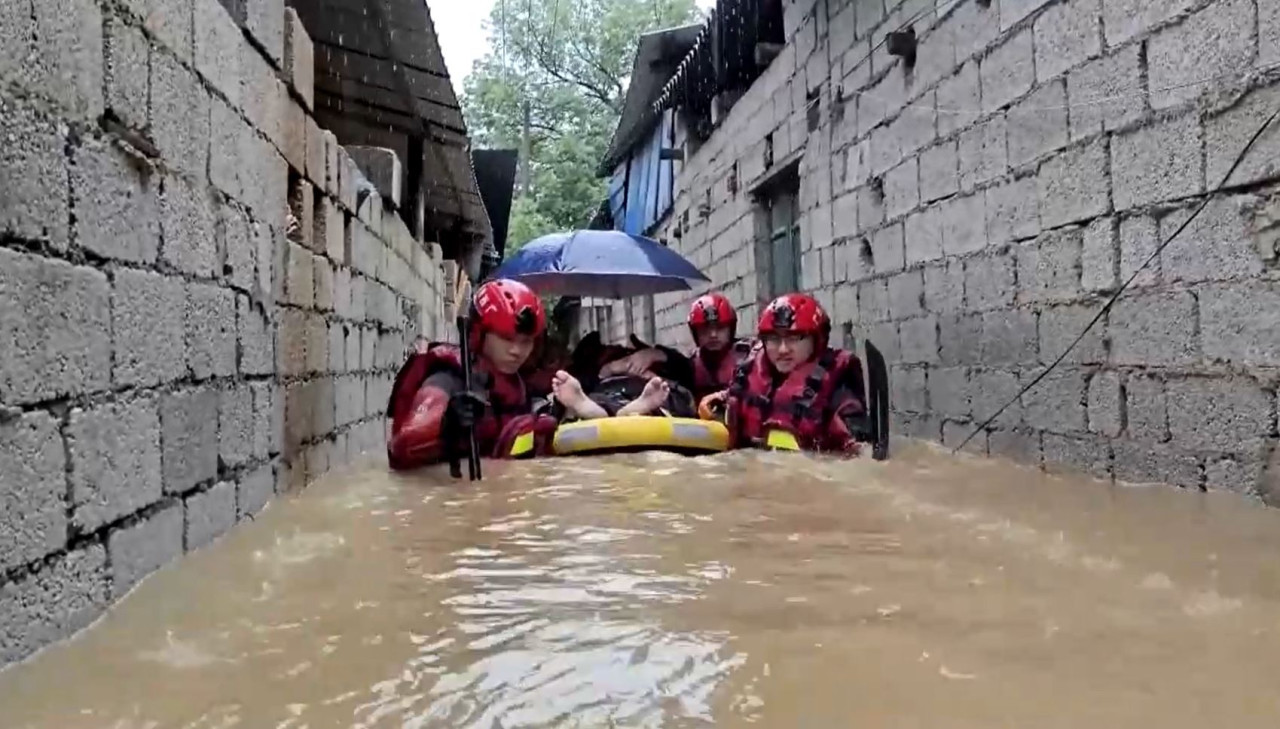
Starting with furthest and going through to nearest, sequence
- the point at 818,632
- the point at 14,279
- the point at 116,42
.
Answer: the point at 116,42
the point at 818,632
the point at 14,279

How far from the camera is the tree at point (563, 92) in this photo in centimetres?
2445

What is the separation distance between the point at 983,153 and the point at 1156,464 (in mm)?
1895

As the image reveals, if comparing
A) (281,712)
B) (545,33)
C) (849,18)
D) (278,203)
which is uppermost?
(545,33)

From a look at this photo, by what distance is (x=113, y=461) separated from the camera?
2428mm

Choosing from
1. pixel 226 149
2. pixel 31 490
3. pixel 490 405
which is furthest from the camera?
pixel 490 405

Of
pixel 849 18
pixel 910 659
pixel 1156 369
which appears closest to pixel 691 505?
pixel 1156 369

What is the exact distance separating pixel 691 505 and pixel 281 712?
242 cm

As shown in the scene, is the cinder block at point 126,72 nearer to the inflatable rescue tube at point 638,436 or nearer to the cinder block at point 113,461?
the cinder block at point 113,461

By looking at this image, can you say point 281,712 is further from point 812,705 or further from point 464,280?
point 464,280

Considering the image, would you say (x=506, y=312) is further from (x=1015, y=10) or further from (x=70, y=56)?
(x=70, y=56)

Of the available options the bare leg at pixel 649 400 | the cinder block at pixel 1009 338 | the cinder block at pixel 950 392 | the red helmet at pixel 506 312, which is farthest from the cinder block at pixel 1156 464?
the bare leg at pixel 649 400

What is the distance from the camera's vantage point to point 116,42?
8.07 feet

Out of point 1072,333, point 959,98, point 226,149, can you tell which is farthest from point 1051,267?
point 226,149

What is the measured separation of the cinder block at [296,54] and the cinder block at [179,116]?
1137 mm
